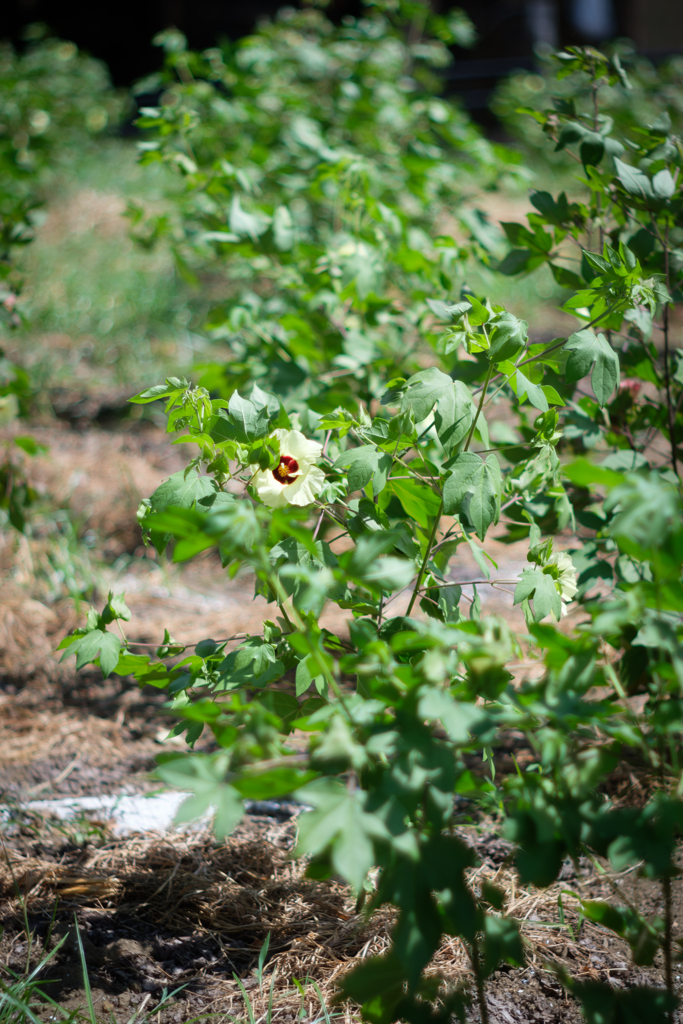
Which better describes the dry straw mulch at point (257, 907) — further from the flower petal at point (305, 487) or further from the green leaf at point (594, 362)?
the green leaf at point (594, 362)

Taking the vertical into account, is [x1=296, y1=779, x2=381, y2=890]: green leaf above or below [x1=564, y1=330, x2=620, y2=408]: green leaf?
below

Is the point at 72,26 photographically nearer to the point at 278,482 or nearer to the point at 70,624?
the point at 70,624

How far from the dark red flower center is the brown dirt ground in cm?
60

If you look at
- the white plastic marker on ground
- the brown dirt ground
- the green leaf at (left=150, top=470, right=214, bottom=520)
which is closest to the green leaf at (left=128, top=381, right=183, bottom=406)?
the green leaf at (left=150, top=470, right=214, bottom=520)

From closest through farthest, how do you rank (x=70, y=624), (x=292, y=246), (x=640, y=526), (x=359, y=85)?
(x=640, y=526)
(x=292, y=246)
(x=70, y=624)
(x=359, y=85)

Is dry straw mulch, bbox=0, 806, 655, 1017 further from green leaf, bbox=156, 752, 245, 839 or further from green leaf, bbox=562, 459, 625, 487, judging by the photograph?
green leaf, bbox=562, 459, 625, 487

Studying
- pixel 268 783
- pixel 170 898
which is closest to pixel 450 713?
pixel 268 783

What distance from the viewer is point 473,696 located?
0.77 metres

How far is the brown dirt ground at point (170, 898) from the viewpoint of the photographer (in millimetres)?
1029

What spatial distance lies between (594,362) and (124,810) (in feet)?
4.15

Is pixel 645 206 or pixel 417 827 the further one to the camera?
pixel 645 206

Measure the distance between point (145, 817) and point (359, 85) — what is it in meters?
2.47

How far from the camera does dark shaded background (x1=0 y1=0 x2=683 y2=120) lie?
9.41 m

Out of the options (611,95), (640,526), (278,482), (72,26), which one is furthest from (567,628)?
(72,26)
